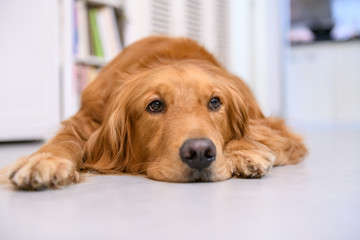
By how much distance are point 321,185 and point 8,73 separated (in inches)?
109

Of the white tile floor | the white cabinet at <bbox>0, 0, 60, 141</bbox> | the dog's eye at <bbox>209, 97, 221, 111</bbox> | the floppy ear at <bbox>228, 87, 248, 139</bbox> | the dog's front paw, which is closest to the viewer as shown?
the white tile floor

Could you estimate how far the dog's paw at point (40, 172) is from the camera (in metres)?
1.41

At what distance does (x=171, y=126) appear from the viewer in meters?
1.70

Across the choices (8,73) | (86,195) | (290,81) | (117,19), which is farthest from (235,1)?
(86,195)

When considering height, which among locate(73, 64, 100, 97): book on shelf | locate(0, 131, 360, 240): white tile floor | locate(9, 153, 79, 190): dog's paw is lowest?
locate(0, 131, 360, 240): white tile floor

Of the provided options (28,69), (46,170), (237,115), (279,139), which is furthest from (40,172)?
(28,69)

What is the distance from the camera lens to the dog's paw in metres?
1.41

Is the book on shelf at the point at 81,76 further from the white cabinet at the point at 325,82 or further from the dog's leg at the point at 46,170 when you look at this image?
the white cabinet at the point at 325,82

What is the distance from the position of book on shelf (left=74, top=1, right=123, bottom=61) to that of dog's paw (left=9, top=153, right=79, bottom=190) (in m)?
2.65

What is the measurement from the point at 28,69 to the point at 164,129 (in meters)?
2.30

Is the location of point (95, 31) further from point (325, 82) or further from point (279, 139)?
point (325, 82)

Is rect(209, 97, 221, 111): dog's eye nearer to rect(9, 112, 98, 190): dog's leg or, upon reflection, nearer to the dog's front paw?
the dog's front paw

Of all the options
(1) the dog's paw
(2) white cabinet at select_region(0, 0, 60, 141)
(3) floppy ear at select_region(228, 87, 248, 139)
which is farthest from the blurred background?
(1) the dog's paw

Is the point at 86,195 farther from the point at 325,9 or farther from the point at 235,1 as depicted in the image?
the point at 325,9
